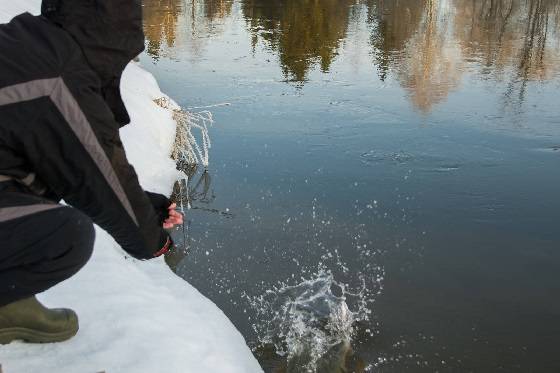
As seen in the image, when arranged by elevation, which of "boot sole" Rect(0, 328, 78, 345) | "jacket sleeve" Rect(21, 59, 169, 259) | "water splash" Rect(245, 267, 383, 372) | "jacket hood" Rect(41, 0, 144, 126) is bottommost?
"water splash" Rect(245, 267, 383, 372)

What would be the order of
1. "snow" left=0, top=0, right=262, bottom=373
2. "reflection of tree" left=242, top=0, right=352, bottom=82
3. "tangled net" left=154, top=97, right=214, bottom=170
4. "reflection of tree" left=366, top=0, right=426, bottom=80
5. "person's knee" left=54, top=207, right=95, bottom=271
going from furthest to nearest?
"reflection of tree" left=366, top=0, right=426, bottom=80 < "reflection of tree" left=242, top=0, right=352, bottom=82 < "tangled net" left=154, top=97, right=214, bottom=170 < "snow" left=0, top=0, right=262, bottom=373 < "person's knee" left=54, top=207, right=95, bottom=271

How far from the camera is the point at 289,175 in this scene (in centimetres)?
809

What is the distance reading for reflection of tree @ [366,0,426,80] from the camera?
1545 cm

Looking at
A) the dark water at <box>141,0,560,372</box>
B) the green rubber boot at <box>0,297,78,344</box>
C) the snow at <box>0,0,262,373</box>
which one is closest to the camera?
the green rubber boot at <box>0,297,78,344</box>

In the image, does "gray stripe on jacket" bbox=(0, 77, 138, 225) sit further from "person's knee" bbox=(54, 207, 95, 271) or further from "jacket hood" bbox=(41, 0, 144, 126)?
"person's knee" bbox=(54, 207, 95, 271)

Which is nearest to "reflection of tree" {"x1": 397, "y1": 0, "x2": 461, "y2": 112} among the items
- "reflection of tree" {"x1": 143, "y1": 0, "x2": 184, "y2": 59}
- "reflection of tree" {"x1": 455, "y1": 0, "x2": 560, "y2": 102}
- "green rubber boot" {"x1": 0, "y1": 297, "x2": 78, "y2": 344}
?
"reflection of tree" {"x1": 455, "y1": 0, "x2": 560, "y2": 102}

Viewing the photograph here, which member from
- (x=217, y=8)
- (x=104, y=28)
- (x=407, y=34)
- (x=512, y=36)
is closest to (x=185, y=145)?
(x=104, y=28)

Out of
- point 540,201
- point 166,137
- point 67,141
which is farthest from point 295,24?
point 67,141

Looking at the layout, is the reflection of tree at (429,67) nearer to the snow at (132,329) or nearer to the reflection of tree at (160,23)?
the reflection of tree at (160,23)

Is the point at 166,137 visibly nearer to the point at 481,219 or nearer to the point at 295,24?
the point at 481,219

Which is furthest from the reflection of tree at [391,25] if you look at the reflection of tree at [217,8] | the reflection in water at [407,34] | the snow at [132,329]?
the snow at [132,329]

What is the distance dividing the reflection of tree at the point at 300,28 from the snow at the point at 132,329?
9542 millimetres

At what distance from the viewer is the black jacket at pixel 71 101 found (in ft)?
6.36

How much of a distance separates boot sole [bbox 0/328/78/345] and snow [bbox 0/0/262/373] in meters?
0.03
